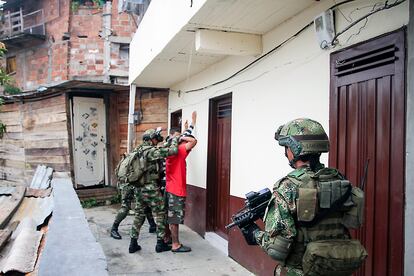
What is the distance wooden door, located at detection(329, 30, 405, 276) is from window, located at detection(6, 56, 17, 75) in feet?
51.7

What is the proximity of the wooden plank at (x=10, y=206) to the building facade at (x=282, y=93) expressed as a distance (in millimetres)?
2500

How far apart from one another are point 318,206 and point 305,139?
0.42 meters

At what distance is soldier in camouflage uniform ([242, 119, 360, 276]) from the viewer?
2.23 meters

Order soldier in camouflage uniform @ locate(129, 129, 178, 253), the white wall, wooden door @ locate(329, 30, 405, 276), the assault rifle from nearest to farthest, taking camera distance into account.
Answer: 1. the assault rifle
2. wooden door @ locate(329, 30, 405, 276)
3. the white wall
4. soldier in camouflage uniform @ locate(129, 129, 178, 253)

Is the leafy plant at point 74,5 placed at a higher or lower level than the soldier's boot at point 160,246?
higher

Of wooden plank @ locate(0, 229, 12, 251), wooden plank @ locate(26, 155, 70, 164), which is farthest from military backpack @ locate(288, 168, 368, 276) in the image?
wooden plank @ locate(26, 155, 70, 164)

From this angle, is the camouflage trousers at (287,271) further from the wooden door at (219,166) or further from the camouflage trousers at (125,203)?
the camouflage trousers at (125,203)

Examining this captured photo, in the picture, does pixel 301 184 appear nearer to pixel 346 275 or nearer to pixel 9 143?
pixel 346 275

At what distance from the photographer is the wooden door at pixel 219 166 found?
19.2 ft

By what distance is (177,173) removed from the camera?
566 cm

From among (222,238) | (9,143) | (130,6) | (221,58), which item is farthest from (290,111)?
(9,143)

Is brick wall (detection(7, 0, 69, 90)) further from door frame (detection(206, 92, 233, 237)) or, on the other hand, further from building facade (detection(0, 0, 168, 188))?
door frame (detection(206, 92, 233, 237))

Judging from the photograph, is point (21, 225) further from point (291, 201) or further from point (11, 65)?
point (11, 65)

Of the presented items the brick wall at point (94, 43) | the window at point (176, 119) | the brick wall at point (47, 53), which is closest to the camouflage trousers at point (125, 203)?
the window at point (176, 119)
